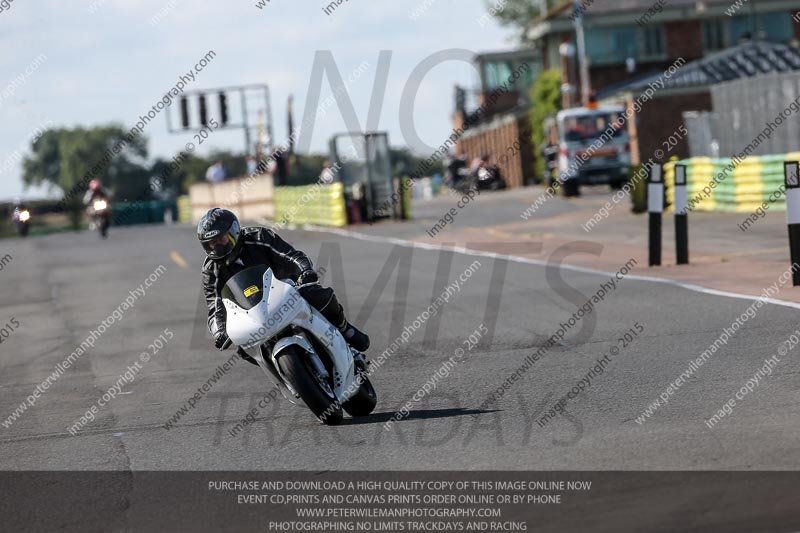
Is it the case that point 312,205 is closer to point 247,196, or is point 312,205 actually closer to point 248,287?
point 247,196

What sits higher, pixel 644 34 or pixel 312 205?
pixel 644 34

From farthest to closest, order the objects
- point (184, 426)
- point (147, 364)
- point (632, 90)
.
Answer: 1. point (632, 90)
2. point (147, 364)
3. point (184, 426)

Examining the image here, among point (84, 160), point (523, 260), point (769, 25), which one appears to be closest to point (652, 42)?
point (769, 25)

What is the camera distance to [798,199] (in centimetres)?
1333

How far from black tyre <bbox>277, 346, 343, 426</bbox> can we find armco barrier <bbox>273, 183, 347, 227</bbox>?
28.2 metres

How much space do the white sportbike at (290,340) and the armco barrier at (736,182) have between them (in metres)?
16.3

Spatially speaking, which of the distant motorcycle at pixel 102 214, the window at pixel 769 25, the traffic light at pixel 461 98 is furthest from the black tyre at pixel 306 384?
the traffic light at pixel 461 98

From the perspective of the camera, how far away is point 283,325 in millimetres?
8062

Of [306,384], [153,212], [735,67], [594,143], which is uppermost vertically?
[735,67]

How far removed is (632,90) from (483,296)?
34.1 m

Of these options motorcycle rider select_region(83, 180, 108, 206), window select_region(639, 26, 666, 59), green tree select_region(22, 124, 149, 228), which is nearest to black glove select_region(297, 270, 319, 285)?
motorcycle rider select_region(83, 180, 108, 206)

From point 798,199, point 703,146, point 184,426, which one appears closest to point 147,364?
point 184,426

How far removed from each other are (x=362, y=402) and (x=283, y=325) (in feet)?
2.87
